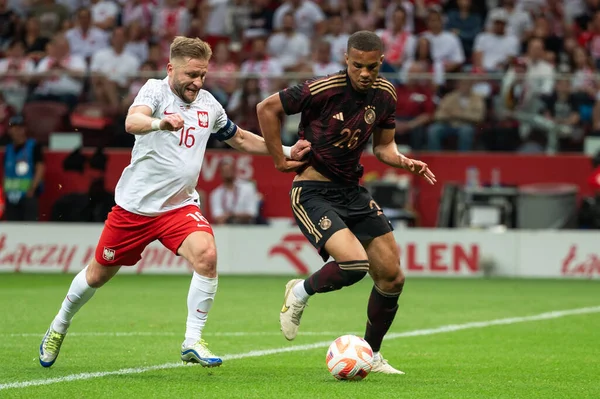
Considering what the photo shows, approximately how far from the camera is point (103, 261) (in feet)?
25.5

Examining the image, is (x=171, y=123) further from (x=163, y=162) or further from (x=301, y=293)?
(x=301, y=293)

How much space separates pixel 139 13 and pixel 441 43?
607 cm

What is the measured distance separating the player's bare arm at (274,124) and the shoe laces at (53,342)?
1.93 m

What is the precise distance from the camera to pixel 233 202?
1786 cm

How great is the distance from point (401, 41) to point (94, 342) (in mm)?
11437

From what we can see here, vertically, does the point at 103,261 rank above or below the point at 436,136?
above

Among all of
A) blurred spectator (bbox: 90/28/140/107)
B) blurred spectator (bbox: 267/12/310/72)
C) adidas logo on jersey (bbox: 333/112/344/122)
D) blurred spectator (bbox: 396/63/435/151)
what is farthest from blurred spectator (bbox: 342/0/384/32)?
adidas logo on jersey (bbox: 333/112/344/122)

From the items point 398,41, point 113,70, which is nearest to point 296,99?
point 398,41

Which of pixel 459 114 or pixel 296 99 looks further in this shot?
pixel 459 114

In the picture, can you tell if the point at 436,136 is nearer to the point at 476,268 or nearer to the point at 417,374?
the point at 476,268

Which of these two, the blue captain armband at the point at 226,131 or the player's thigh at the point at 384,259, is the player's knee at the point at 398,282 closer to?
the player's thigh at the point at 384,259

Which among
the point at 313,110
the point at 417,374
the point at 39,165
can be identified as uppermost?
the point at 313,110

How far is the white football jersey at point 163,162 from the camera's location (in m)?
7.70

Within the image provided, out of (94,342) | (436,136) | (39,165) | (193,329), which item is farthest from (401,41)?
(193,329)
